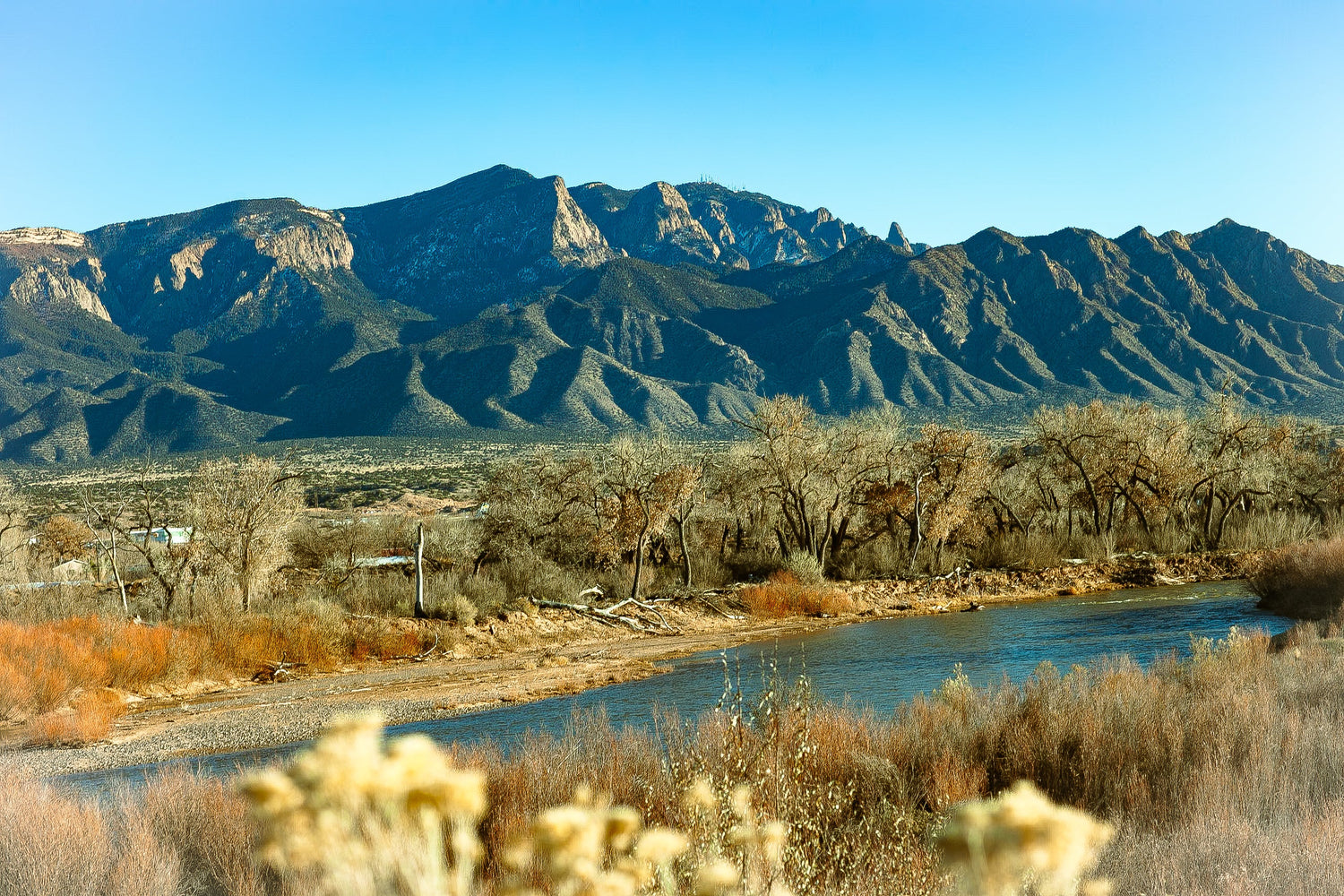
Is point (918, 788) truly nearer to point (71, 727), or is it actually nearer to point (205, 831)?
point (205, 831)

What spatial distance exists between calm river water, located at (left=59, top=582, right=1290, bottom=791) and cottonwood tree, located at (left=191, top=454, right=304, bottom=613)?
38.3 feet

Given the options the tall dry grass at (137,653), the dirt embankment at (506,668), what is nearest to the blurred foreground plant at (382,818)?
the dirt embankment at (506,668)

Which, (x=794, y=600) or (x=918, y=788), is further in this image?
(x=794, y=600)

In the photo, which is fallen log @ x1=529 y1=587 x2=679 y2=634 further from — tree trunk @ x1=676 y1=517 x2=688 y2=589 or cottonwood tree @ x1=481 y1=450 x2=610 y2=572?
cottonwood tree @ x1=481 y1=450 x2=610 y2=572

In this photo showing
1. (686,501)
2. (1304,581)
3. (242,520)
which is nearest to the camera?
(1304,581)

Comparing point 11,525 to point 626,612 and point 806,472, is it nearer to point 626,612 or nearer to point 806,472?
point 626,612

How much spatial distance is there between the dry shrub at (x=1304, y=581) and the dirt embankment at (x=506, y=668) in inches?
274

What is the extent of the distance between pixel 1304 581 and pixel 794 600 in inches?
549

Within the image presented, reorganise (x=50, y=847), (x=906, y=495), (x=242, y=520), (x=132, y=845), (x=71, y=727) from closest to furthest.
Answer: (x=50, y=847)
(x=132, y=845)
(x=71, y=727)
(x=242, y=520)
(x=906, y=495)

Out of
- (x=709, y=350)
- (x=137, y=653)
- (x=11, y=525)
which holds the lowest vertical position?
(x=137, y=653)

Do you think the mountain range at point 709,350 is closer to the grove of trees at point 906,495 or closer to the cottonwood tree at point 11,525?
the grove of trees at point 906,495

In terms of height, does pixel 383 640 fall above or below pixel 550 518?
below

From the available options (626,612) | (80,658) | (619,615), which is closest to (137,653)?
(80,658)

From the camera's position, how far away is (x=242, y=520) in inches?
1036
